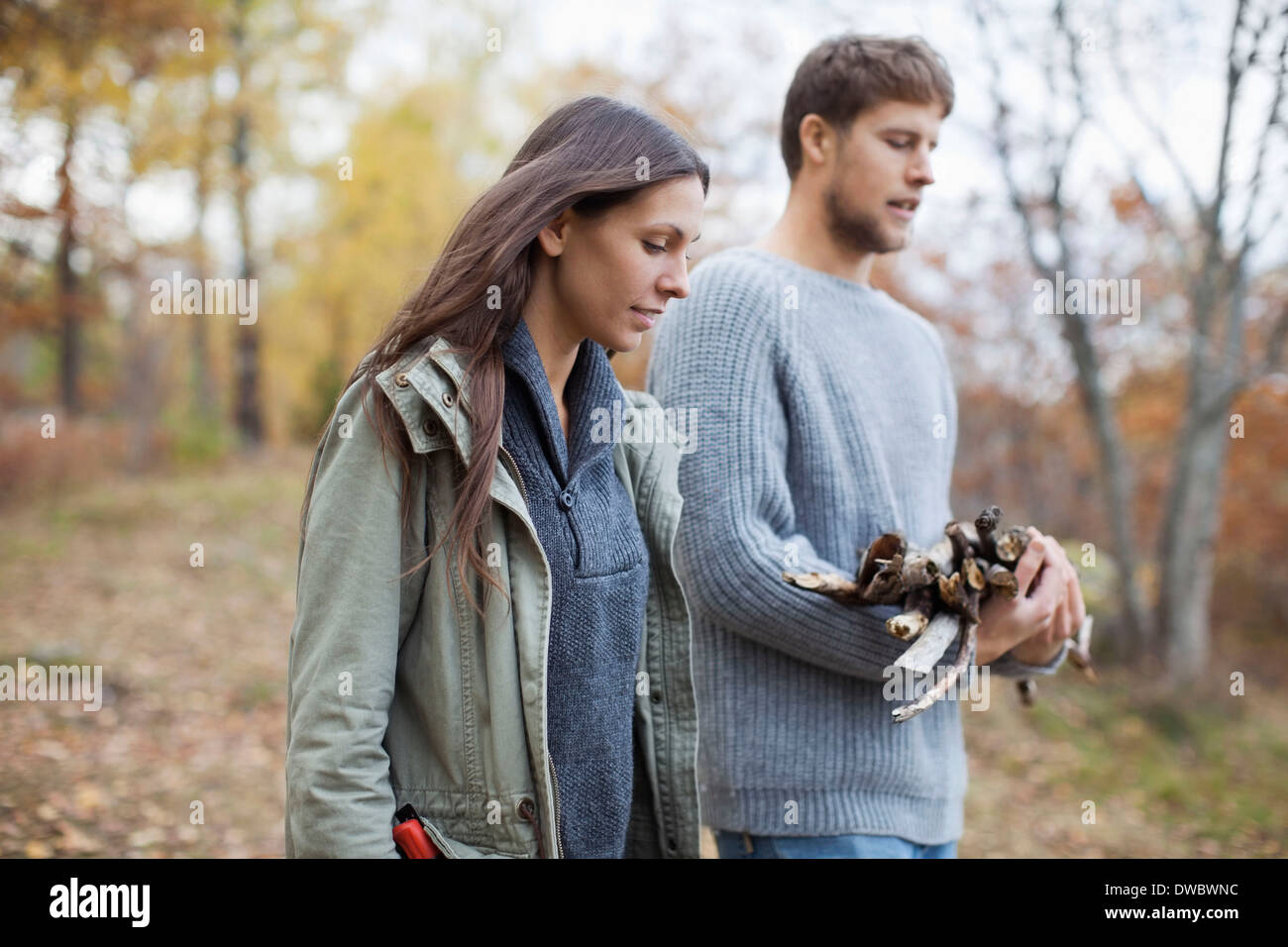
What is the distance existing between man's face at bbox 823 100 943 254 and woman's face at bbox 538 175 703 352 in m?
0.76

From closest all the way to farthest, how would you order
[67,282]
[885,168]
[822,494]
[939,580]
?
[939,580] < [822,494] < [885,168] < [67,282]

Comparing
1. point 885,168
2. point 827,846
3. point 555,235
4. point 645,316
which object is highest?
point 885,168

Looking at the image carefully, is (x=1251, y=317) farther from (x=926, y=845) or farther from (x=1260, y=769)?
(x=926, y=845)

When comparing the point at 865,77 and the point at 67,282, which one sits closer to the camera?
the point at 865,77

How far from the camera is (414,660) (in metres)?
1.75

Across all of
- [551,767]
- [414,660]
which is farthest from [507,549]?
[551,767]

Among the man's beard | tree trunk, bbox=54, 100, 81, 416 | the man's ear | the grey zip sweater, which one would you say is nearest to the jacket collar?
the grey zip sweater

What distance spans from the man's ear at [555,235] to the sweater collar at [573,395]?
0.14 metres

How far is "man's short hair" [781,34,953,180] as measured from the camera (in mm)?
2523

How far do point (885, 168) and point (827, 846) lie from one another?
162cm

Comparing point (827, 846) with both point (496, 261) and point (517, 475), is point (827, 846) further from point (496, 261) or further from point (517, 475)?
point (496, 261)
